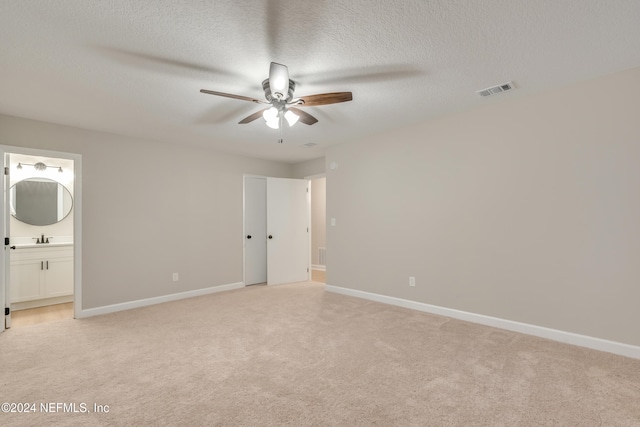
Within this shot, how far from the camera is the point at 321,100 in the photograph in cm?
254

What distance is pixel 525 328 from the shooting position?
315cm

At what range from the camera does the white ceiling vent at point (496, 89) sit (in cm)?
288

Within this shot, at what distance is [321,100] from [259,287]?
395 centimetres

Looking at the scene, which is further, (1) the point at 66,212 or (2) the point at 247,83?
(1) the point at 66,212

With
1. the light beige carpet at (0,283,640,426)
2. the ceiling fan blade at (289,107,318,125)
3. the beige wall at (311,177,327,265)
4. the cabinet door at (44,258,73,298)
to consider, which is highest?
the ceiling fan blade at (289,107,318,125)

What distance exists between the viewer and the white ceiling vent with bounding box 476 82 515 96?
9.46 ft

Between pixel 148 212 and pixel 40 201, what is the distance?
1761 millimetres

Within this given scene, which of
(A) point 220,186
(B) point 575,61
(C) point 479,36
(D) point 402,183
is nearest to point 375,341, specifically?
(D) point 402,183

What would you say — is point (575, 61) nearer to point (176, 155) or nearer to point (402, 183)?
point (402, 183)

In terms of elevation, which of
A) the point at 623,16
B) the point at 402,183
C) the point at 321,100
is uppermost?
the point at 623,16

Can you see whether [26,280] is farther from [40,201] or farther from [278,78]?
[278,78]

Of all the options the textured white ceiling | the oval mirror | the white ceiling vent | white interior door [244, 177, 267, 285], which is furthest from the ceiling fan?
the oval mirror

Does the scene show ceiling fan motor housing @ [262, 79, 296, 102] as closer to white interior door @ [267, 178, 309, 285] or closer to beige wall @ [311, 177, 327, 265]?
white interior door @ [267, 178, 309, 285]

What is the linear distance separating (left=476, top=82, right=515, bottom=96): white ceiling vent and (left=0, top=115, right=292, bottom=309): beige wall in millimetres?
4071
